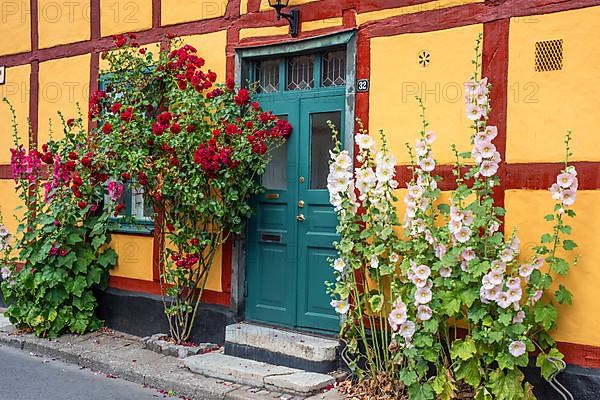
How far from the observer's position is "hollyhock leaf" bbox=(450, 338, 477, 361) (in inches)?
187

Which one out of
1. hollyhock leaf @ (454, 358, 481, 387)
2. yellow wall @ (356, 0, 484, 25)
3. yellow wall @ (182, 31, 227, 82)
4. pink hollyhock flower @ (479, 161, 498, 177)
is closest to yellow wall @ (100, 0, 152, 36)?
yellow wall @ (182, 31, 227, 82)

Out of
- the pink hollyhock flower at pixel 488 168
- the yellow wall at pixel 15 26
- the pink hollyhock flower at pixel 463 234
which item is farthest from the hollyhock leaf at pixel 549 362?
the yellow wall at pixel 15 26

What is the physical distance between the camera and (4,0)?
968 cm

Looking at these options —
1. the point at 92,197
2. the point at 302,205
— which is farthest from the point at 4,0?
the point at 302,205

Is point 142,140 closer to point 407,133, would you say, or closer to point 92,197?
point 92,197

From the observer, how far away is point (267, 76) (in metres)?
6.82

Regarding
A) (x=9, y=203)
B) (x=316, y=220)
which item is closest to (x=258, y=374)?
(x=316, y=220)

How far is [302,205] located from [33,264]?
3.11m

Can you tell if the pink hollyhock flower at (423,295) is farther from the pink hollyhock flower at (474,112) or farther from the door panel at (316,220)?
the door panel at (316,220)

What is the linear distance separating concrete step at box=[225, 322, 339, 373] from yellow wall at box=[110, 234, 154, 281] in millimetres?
1477

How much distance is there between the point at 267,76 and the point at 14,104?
Answer: 14.2ft

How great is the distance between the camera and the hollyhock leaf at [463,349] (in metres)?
4.75

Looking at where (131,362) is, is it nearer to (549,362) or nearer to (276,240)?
(276,240)

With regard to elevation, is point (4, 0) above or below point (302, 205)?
above
